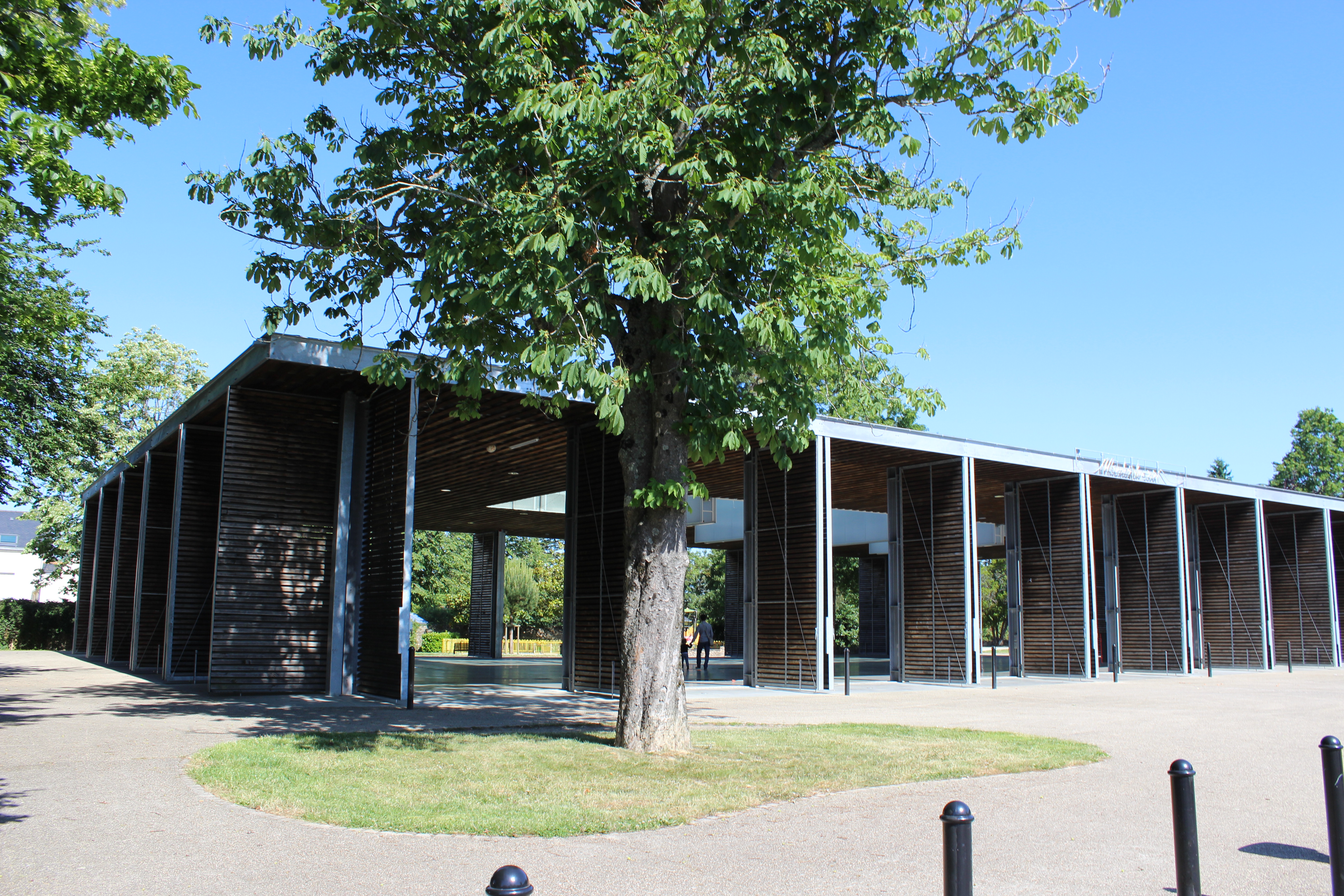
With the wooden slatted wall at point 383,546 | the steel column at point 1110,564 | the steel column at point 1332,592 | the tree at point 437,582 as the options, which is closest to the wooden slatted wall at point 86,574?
the wooden slatted wall at point 383,546

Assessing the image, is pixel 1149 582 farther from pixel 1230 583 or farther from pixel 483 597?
pixel 483 597

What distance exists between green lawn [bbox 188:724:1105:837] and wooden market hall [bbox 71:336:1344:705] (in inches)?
109

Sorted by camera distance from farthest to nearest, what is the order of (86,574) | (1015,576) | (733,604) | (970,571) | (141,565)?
1. (733,604)
2. (86,574)
3. (1015,576)
4. (970,571)
5. (141,565)

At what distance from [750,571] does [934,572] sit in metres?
5.18

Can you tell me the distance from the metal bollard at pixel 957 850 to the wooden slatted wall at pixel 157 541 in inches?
875

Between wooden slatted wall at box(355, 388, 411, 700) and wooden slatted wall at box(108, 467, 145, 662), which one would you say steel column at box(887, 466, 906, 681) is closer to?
wooden slatted wall at box(355, 388, 411, 700)

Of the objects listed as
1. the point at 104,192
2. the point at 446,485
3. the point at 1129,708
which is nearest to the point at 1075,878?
the point at 104,192

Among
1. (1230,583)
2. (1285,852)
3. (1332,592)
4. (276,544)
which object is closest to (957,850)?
(1285,852)

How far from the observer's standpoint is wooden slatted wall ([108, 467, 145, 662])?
2397 cm

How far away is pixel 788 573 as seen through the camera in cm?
2072

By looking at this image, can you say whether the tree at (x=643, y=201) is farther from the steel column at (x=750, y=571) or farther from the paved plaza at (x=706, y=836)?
the steel column at (x=750, y=571)

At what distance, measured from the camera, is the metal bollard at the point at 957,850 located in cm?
335

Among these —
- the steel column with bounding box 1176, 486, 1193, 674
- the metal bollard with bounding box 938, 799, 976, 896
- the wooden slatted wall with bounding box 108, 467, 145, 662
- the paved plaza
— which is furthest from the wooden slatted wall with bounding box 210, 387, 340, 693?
the steel column with bounding box 1176, 486, 1193, 674

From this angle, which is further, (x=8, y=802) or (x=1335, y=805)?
(x=8, y=802)
